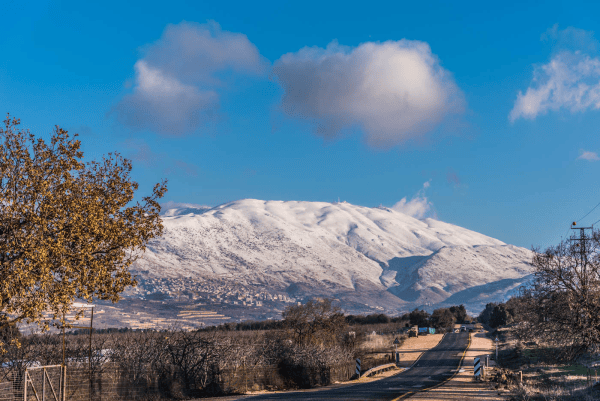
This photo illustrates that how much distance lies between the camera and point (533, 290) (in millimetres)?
39438

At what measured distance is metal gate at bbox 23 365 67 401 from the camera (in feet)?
66.3

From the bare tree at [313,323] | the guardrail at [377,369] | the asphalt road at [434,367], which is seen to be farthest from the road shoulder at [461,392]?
the bare tree at [313,323]

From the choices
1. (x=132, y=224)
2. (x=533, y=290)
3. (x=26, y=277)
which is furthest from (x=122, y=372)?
(x=533, y=290)

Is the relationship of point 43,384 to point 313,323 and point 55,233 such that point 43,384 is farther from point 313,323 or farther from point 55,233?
point 313,323

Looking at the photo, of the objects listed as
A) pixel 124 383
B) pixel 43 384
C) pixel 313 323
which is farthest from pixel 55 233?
pixel 313 323

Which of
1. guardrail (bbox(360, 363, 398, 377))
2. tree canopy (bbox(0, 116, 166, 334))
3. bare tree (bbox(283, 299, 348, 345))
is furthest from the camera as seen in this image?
bare tree (bbox(283, 299, 348, 345))

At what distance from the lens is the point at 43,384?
2050 cm

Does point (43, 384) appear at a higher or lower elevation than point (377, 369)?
higher

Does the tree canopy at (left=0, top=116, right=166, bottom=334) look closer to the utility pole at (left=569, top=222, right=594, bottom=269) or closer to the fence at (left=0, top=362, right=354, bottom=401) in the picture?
the fence at (left=0, top=362, right=354, bottom=401)

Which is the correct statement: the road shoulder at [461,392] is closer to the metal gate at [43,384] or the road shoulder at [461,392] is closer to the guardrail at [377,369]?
the guardrail at [377,369]

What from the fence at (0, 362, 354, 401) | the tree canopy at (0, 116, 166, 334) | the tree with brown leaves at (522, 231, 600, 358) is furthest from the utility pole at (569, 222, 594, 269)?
the tree canopy at (0, 116, 166, 334)

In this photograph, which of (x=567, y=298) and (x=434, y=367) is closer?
(x=567, y=298)

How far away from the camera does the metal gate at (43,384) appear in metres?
20.2

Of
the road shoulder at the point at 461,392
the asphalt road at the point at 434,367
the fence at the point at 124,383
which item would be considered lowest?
the asphalt road at the point at 434,367
